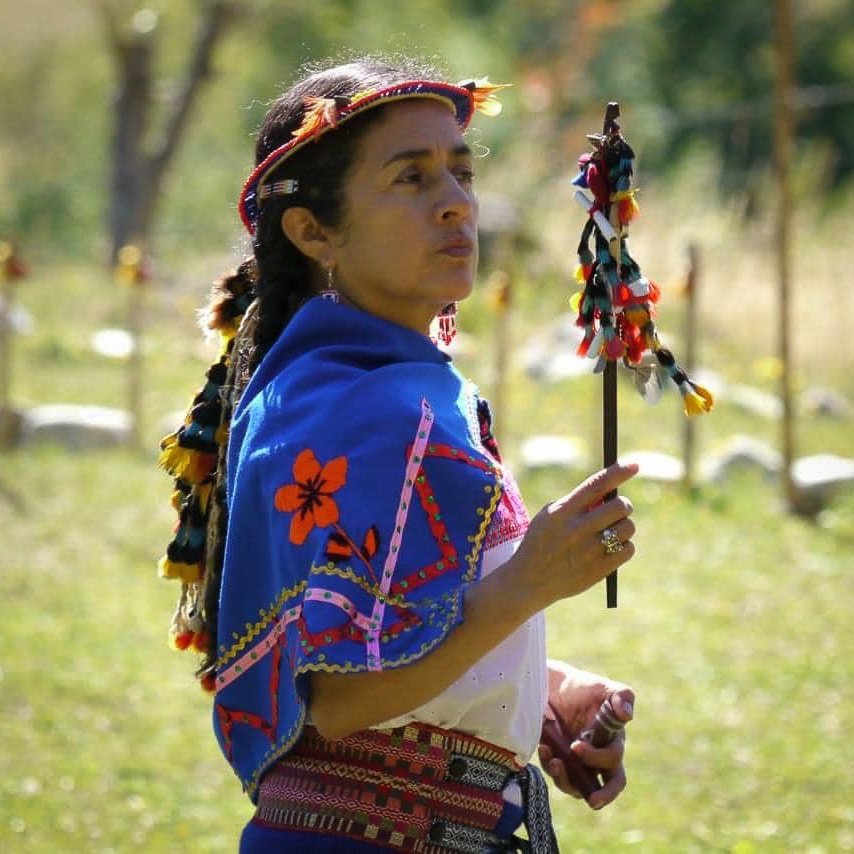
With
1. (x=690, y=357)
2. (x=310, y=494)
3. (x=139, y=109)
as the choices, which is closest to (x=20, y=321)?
(x=139, y=109)

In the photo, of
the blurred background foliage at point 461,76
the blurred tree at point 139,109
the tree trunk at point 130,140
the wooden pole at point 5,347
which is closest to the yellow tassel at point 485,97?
the wooden pole at point 5,347

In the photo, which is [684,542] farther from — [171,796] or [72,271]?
[72,271]

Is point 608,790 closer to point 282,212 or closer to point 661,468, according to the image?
point 282,212

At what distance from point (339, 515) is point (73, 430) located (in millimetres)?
8537

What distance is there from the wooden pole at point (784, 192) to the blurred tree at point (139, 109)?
30.9 ft

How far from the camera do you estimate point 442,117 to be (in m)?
2.25

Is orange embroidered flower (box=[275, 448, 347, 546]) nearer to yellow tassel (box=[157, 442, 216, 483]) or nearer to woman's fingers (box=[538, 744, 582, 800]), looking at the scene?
yellow tassel (box=[157, 442, 216, 483])

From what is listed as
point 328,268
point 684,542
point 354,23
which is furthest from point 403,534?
point 354,23

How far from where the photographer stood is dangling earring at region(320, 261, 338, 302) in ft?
7.30

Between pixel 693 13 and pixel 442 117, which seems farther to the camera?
pixel 693 13

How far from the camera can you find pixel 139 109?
17172 mm

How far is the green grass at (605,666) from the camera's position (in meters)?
4.72

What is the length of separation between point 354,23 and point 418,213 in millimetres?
22821

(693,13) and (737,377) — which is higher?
(693,13)
